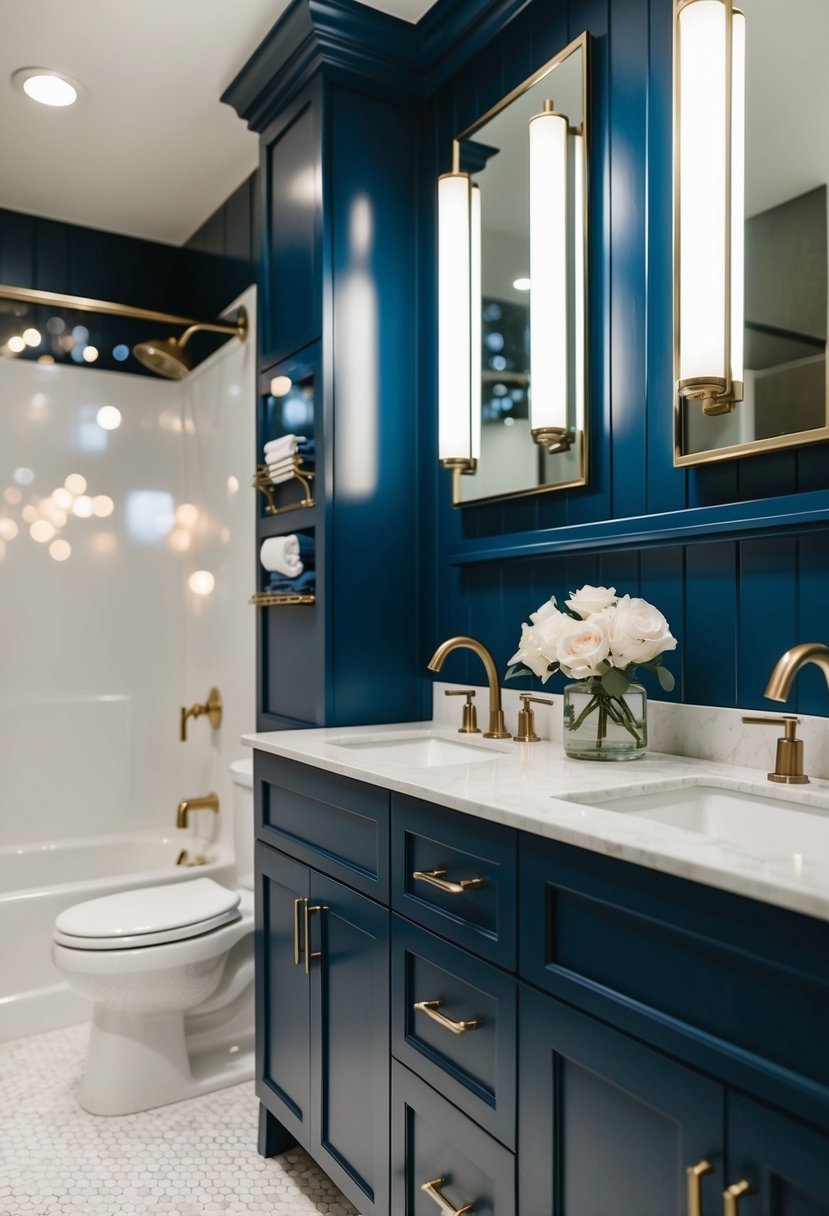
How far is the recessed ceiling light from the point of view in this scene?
2449 mm

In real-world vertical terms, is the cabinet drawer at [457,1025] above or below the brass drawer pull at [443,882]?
below

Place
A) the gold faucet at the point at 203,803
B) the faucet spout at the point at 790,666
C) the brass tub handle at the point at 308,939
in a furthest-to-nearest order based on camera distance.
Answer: the gold faucet at the point at 203,803 → the brass tub handle at the point at 308,939 → the faucet spout at the point at 790,666

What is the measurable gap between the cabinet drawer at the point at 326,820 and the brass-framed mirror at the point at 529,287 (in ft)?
2.40

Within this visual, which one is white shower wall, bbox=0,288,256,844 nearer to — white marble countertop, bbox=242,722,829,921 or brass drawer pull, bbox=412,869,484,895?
white marble countertop, bbox=242,722,829,921

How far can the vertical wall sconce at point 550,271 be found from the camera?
181 cm

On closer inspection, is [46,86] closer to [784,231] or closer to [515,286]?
[515,286]

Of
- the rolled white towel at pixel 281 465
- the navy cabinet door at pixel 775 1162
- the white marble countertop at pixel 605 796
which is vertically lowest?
the navy cabinet door at pixel 775 1162

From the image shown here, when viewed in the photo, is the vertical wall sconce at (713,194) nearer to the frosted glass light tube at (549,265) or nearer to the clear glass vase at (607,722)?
the frosted glass light tube at (549,265)

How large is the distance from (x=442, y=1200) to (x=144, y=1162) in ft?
3.18

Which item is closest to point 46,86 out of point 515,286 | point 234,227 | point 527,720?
point 234,227

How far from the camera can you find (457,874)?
1.33 m

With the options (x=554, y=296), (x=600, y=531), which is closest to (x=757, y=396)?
(x=600, y=531)

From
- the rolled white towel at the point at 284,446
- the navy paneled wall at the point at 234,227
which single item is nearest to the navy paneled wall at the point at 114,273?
the navy paneled wall at the point at 234,227

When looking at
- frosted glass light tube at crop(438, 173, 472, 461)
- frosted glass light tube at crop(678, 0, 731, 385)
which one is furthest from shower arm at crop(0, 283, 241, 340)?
frosted glass light tube at crop(678, 0, 731, 385)
